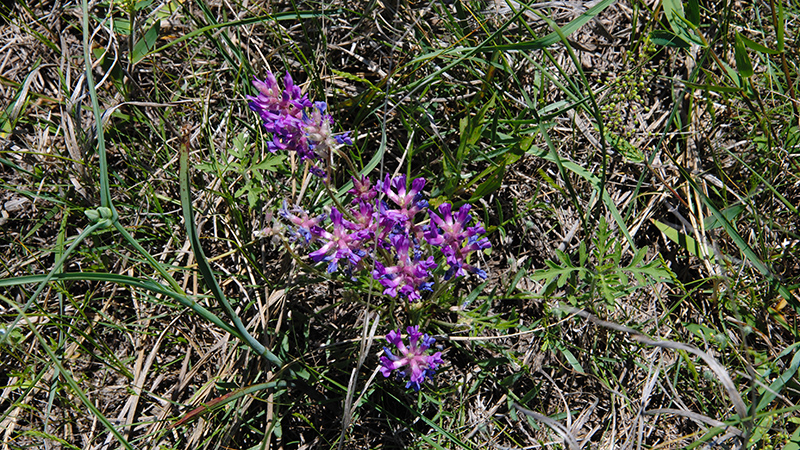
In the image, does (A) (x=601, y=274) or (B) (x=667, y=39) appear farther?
(B) (x=667, y=39)

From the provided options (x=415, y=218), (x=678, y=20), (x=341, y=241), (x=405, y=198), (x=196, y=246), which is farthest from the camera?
(x=678, y=20)

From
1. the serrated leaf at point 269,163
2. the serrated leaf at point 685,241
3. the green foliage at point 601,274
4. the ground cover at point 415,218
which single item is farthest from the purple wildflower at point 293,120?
the serrated leaf at point 685,241

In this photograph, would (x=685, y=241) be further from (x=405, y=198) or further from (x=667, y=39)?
(x=405, y=198)

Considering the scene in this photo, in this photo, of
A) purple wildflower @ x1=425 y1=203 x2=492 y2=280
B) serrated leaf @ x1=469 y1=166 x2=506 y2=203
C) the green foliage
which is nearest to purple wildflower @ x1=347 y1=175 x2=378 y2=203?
purple wildflower @ x1=425 y1=203 x2=492 y2=280

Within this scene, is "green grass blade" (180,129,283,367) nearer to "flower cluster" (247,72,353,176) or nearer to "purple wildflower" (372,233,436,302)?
"flower cluster" (247,72,353,176)

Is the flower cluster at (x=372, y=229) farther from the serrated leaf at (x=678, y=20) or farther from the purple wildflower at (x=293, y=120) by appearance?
the serrated leaf at (x=678, y=20)

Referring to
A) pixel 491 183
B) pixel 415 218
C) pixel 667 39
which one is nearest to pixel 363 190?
pixel 415 218
